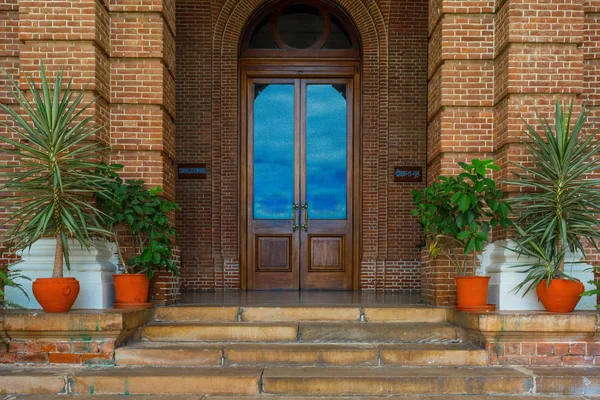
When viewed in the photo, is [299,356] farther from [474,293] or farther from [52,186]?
[52,186]

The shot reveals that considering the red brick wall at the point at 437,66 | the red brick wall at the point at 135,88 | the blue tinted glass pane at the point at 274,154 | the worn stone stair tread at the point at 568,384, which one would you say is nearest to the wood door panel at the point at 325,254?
the blue tinted glass pane at the point at 274,154

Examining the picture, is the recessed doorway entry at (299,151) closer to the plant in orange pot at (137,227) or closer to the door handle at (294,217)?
the door handle at (294,217)

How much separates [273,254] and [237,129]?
1899 mm

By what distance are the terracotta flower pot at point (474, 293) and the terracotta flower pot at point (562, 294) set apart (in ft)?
1.55

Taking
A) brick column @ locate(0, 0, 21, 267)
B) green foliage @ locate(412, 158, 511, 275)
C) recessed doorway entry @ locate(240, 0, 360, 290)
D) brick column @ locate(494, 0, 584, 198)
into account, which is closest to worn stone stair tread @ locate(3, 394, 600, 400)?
A: green foliage @ locate(412, 158, 511, 275)

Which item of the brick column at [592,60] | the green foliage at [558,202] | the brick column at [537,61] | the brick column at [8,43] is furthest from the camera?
the brick column at [8,43]

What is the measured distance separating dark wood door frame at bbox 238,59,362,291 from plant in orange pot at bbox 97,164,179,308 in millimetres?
3505

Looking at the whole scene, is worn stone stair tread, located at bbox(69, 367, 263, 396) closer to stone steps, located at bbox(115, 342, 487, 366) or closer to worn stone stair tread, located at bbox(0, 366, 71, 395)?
worn stone stair tread, located at bbox(0, 366, 71, 395)

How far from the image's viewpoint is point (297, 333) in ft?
16.2

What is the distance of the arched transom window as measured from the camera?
9086 millimetres

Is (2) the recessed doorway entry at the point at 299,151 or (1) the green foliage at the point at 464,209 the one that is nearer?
(1) the green foliage at the point at 464,209

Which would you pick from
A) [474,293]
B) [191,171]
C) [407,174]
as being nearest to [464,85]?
[474,293]

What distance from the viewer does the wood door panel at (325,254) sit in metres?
9.01

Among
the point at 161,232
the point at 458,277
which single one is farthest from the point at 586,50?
the point at 161,232
